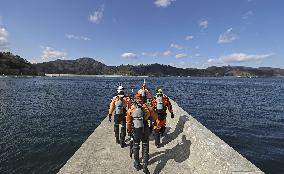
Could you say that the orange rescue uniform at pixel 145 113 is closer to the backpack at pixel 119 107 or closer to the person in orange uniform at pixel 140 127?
the person in orange uniform at pixel 140 127

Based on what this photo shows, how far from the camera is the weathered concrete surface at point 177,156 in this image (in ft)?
28.0

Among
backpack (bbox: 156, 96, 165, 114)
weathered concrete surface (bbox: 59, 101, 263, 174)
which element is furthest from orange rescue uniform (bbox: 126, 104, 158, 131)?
backpack (bbox: 156, 96, 165, 114)

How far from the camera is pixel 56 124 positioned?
84.6 ft

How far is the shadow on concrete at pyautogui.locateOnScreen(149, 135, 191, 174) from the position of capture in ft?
35.6

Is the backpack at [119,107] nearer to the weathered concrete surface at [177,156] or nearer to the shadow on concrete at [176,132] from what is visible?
the weathered concrete surface at [177,156]

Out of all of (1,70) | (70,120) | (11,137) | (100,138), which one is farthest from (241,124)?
(1,70)

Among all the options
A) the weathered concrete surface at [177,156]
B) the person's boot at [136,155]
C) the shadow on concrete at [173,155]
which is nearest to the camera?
the weathered concrete surface at [177,156]

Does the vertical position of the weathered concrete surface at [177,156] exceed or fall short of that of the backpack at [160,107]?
it falls short

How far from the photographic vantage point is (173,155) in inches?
456

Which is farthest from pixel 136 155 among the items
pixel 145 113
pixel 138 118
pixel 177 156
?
pixel 177 156

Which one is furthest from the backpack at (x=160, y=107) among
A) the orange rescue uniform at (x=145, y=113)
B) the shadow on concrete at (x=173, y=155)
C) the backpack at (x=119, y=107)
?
the orange rescue uniform at (x=145, y=113)

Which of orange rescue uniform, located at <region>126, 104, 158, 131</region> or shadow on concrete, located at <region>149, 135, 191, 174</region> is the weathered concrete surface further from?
orange rescue uniform, located at <region>126, 104, 158, 131</region>

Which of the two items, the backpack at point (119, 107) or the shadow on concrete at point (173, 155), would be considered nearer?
the shadow on concrete at point (173, 155)

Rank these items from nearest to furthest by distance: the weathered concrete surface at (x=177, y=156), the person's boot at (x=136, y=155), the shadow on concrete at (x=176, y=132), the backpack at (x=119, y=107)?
the weathered concrete surface at (x=177, y=156), the person's boot at (x=136, y=155), the backpack at (x=119, y=107), the shadow on concrete at (x=176, y=132)
